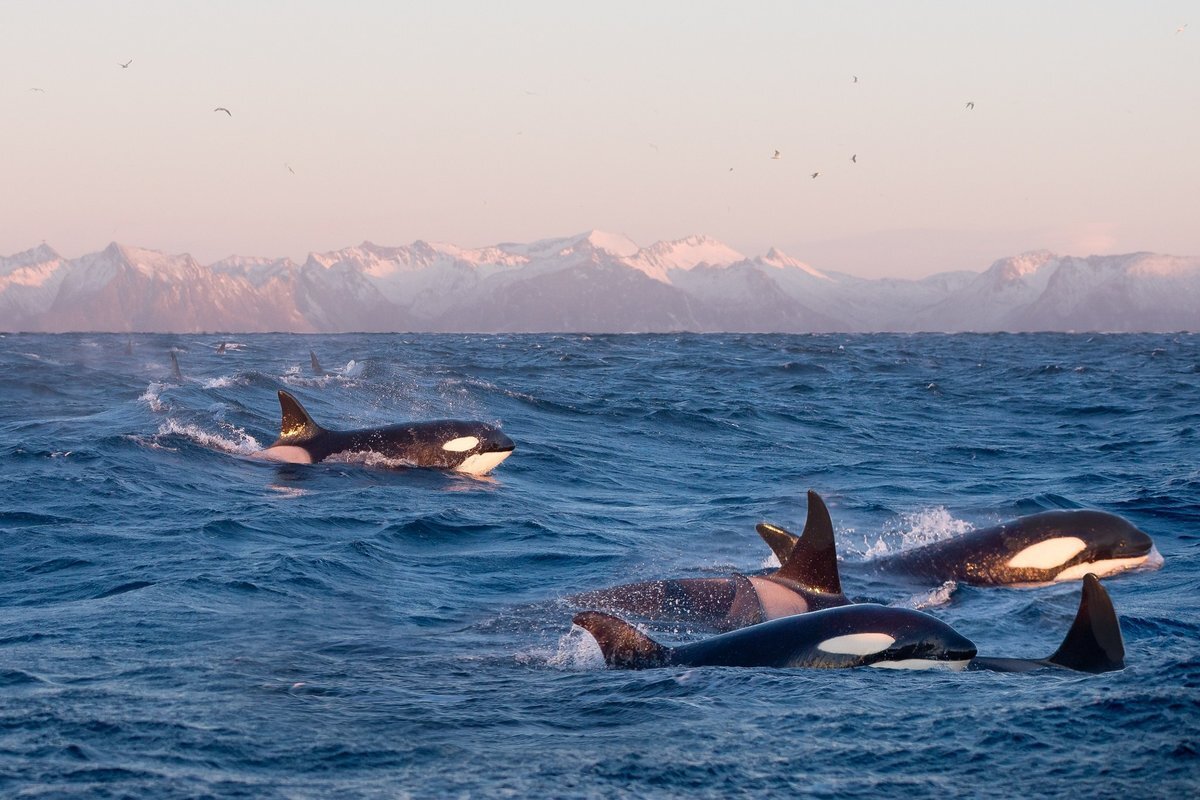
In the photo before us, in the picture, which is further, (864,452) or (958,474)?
(864,452)

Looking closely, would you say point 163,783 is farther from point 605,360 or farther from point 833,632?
point 605,360

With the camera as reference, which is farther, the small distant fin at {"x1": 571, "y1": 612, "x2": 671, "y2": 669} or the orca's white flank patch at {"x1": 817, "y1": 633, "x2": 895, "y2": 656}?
the small distant fin at {"x1": 571, "y1": 612, "x2": 671, "y2": 669}

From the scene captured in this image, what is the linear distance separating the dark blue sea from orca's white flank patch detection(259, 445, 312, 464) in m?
0.41

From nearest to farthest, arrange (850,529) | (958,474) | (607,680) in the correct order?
(607,680), (850,529), (958,474)

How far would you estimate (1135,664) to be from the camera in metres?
7.67

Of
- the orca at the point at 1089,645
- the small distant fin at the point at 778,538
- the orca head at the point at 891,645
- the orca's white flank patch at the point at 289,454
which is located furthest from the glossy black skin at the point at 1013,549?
the orca's white flank patch at the point at 289,454

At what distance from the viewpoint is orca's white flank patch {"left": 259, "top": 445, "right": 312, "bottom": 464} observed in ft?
58.4

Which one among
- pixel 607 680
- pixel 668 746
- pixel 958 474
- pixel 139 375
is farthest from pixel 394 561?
pixel 139 375

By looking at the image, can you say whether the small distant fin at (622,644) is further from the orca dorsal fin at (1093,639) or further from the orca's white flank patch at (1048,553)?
the orca's white flank patch at (1048,553)

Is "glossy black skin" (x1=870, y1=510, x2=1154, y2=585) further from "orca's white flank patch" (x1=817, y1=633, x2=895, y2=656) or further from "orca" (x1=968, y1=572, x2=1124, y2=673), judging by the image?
"orca's white flank patch" (x1=817, y1=633, x2=895, y2=656)

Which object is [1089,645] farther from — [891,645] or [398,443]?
[398,443]

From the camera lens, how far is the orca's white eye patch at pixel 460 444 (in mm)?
18062

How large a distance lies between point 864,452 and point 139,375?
22.0m

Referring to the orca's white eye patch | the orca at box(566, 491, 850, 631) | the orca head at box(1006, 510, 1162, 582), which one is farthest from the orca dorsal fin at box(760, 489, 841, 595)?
the orca's white eye patch
